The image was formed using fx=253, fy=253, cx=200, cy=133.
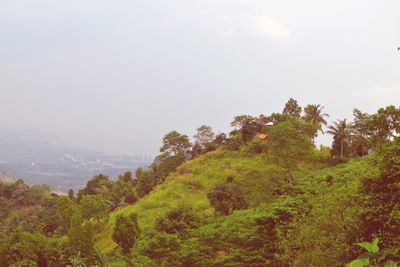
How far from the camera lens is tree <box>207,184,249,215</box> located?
65.2 feet

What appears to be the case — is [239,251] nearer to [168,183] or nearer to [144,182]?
[168,183]

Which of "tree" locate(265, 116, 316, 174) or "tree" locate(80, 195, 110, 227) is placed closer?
"tree" locate(265, 116, 316, 174)

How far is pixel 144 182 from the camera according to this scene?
4238 centimetres

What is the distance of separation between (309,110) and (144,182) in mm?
28712

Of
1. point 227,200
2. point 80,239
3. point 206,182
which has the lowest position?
point 80,239

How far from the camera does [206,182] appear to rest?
1195 inches

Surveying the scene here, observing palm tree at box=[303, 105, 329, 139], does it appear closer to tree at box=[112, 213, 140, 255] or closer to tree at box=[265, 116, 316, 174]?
tree at box=[265, 116, 316, 174]

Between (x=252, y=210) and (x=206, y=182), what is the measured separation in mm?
14511

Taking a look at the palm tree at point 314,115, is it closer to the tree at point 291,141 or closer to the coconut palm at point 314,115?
the coconut palm at point 314,115

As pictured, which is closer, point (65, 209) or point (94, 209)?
point (94, 209)

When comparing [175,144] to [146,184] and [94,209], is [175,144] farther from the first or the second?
[94,209]

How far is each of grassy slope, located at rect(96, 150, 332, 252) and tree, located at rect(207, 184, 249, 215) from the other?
2.90 feet

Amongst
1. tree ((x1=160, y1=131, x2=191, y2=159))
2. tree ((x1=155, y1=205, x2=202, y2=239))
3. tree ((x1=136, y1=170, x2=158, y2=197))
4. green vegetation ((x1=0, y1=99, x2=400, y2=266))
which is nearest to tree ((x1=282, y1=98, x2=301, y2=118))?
green vegetation ((x1=0, y1=99, x2=400, y2=266))

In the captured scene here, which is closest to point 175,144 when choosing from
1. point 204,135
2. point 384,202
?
point 204,135
